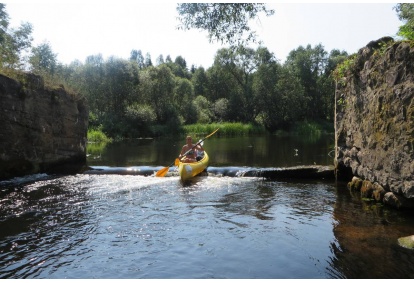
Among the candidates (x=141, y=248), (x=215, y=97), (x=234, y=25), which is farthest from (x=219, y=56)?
(x=141, y=248)

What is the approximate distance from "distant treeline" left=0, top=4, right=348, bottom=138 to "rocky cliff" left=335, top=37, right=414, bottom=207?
26.7m

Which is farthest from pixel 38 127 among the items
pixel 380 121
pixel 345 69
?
pixel 380 121

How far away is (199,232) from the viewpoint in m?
6.89

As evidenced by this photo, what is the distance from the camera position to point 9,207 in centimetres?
888

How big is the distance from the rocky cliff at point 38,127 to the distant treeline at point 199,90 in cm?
2169

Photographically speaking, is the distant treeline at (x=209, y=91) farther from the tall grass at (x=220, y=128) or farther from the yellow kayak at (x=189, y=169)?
the yellow kayak at (x=189, y=169)

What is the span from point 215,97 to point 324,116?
57.1 ft

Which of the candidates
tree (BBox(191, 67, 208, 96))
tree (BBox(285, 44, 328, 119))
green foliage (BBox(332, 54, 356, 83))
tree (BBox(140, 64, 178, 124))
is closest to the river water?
green foliage (BBox(332, 54, 356, 83))

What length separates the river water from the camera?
206 inches

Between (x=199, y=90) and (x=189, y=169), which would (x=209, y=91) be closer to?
(x=199, y=90)

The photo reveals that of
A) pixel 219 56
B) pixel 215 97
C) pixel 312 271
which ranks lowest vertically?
pixel 312 271

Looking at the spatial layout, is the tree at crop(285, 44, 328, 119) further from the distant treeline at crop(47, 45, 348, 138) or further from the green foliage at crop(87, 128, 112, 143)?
the green foliage at crop(87, 128, 112, 143)

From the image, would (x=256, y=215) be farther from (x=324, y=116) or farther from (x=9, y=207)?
(x=324, y=116)

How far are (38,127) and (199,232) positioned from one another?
9.54 meters
